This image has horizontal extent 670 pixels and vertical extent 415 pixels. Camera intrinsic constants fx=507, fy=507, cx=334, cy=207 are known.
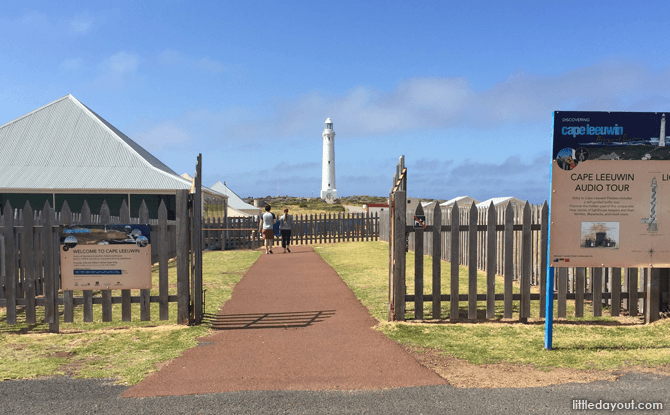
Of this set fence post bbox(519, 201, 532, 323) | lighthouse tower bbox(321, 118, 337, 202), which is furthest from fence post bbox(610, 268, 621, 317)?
lighthouse tower bbox(321, 118, 337, 202)

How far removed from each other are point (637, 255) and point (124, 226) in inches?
255

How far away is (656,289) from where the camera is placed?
7078mm

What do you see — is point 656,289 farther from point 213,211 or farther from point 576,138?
point 213,211

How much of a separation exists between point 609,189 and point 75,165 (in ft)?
68.4

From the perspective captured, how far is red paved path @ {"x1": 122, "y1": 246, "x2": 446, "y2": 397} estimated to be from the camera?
467cm

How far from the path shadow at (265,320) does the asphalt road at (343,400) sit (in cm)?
273

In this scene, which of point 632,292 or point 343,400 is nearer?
point 343,400

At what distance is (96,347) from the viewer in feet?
19.9

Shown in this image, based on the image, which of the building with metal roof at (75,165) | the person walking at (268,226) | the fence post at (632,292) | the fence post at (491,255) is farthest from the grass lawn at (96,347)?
the building with metal roof at (75,165)

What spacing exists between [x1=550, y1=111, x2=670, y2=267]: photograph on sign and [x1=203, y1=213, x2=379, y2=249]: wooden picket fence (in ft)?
62.4

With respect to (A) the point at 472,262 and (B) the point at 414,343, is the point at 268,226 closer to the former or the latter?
(A) the point at 472,262

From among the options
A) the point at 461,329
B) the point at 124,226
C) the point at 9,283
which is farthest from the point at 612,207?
the point at 9,283

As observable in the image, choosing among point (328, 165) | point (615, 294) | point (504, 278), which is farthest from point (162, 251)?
point (328, 165)

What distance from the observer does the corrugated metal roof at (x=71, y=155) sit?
19.8m
